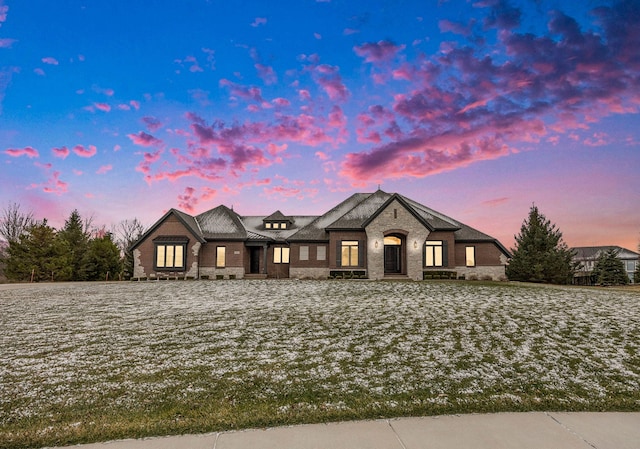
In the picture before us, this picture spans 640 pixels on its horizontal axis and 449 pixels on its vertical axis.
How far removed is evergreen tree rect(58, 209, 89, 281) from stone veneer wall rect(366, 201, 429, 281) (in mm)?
30481

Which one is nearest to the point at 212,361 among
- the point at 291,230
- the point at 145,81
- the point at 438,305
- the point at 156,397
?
the point at 156,397

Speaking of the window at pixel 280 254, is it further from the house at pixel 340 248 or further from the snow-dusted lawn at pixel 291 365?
the snow-dusted lawn at pixel 291 365

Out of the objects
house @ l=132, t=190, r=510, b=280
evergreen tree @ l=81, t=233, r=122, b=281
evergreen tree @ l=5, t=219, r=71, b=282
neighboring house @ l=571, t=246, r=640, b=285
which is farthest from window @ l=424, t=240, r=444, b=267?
evergreen tree @ l=5, t=219, r=71, b=282

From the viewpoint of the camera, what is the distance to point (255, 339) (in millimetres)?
9219

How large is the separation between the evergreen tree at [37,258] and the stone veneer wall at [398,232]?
99.4ft

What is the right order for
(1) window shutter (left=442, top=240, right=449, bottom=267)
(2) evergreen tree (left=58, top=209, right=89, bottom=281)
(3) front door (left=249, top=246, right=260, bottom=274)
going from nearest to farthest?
(1) window shutter (left=442, top=240, right=449, bottom=267), (3) front door (left=249, top=246, right=260, bottom=274), (2) evergreen tree (left=58, top=209, right=89, bottom=281)

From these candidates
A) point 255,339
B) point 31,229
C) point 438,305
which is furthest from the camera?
point 31,229

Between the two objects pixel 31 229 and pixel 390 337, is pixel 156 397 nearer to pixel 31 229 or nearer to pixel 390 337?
pixel 390 337

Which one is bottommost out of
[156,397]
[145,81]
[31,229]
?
[156,397]

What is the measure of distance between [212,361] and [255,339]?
1.84 meters

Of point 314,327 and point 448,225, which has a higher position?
point 448,225

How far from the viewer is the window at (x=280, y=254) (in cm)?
3350

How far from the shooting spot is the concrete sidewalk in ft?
13.9

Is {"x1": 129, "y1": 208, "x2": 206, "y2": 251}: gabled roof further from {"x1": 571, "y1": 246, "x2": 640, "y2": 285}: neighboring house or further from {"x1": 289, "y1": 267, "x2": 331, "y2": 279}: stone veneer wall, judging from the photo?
{"x1": 571, "y1": 246, "x2": 640, "y2": 285}: neighboring house
